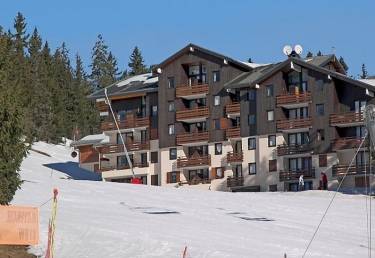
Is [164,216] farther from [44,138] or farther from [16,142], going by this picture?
[44,138]

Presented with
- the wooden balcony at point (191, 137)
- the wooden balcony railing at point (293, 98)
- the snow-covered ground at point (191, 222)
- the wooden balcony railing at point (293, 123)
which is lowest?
the snow-covered ground at point (191, 222)

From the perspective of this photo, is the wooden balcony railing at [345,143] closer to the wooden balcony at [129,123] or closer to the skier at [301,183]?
the skier at [301,183]

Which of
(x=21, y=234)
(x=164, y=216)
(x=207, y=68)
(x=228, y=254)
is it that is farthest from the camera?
(x=207, y=68)

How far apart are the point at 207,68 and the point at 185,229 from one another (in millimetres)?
46460

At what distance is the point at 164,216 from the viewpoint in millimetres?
40094

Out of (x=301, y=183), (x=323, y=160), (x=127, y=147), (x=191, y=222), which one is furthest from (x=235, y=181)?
(x=191, y=222)

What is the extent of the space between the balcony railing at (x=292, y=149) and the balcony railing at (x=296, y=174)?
149 cm

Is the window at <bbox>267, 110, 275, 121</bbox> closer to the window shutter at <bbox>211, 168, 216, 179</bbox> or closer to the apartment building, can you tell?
the apartment building

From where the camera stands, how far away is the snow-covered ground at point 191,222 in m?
29.7

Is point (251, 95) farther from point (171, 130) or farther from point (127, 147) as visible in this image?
point (127, 147)

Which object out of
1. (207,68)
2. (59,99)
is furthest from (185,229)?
(59,99)

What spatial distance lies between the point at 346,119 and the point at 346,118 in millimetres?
76

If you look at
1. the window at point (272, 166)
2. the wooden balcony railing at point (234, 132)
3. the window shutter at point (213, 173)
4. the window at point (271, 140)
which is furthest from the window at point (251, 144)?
the window shutter at point (213, 173)

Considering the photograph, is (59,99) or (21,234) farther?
(59,99)
